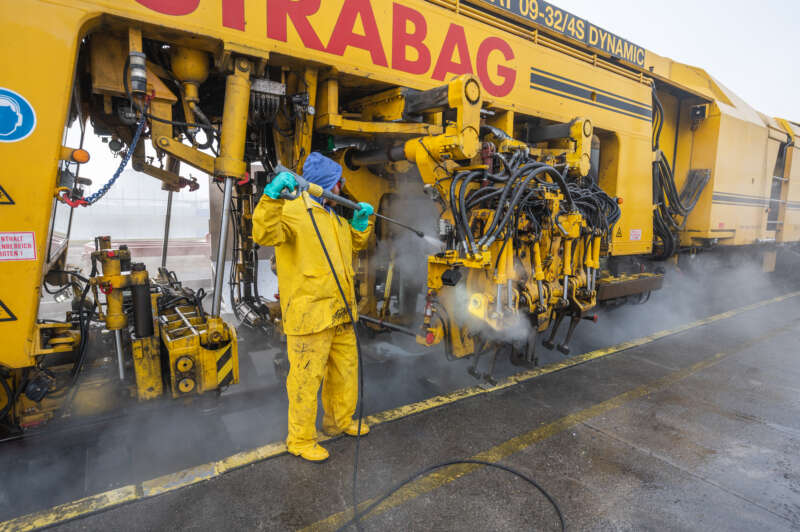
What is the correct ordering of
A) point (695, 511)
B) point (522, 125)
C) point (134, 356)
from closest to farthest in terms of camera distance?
point (695, 511), point (134, 356), point (522, 125)

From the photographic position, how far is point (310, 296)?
8.79 ft

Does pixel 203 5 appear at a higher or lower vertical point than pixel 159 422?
higher

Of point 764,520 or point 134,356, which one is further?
point 134,356

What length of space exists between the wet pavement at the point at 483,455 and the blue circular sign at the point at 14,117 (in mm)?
1891

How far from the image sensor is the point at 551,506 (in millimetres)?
2418

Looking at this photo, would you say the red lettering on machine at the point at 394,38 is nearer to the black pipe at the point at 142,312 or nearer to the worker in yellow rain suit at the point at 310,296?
the worker in yellow rain suit at the point at 310,296

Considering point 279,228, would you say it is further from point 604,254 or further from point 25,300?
point 604,254

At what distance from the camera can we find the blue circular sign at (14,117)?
2168mm

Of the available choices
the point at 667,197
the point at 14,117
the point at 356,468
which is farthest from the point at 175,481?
the point at 667,197

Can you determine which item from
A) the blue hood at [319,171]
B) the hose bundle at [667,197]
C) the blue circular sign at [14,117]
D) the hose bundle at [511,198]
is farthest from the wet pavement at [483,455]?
the hose bundle at [667,197]

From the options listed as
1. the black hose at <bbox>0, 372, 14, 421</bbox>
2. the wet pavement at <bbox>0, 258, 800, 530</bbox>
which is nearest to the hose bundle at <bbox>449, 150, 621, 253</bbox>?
the wet pavement at <bbox>0, 258, 800, 530</bbox>

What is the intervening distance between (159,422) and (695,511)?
3.45m

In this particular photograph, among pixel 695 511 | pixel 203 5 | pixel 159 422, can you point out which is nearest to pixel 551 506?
pixel 695 511

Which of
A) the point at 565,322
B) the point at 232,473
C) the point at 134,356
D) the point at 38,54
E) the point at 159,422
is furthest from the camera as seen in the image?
the point at 565,322
